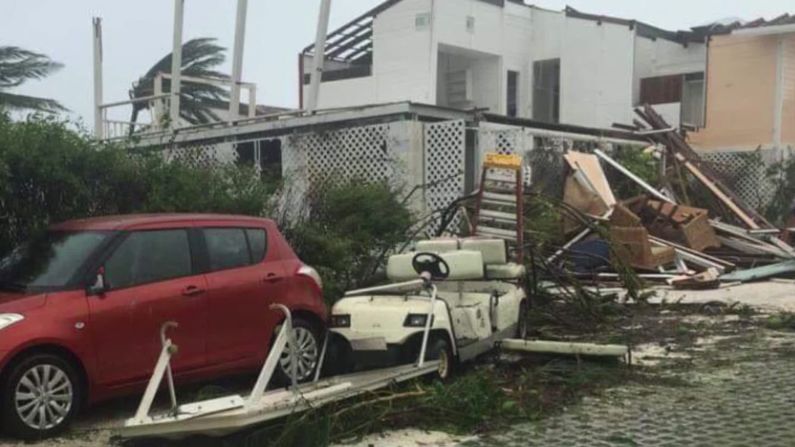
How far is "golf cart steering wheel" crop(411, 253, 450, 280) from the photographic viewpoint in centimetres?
780

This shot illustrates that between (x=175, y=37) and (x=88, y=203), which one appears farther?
(x=175, y=37)

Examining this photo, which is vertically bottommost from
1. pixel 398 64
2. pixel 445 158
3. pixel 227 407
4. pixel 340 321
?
pixel 227 407

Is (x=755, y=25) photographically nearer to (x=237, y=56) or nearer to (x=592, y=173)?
(x=592, y=173)

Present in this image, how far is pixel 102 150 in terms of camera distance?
340 inches

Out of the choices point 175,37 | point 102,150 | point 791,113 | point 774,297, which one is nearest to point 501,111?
point 791,113

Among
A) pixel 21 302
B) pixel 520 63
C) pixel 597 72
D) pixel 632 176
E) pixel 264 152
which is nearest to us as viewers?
pixel 21 302

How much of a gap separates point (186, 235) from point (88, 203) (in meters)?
2.23

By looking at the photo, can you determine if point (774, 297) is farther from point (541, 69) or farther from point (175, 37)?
point (541, 69)

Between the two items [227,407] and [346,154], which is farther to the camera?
[346,154]

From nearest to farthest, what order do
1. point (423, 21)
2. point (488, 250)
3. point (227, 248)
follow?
point (227, 248) < point (488, 250) < point (423, 21)

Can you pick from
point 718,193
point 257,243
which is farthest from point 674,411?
point 718,193

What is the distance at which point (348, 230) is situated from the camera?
1070 centimetres

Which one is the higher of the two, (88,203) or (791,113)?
(791,113)

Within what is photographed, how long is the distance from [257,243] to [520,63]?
2129cm
